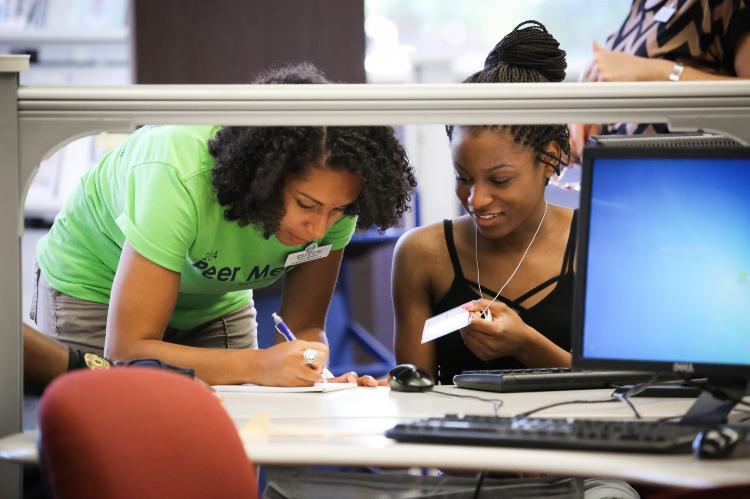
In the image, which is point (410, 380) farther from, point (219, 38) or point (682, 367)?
point (219, 38)

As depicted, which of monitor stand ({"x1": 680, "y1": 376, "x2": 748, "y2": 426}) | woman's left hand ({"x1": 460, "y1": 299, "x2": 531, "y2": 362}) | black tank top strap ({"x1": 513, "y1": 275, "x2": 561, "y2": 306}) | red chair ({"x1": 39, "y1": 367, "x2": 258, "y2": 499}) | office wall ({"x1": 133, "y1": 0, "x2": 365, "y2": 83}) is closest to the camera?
red chair ({"x1": 39, "y1": 367, "x2": 258, "y2": 499})

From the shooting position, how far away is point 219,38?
132 inches

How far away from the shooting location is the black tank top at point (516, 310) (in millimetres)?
2062

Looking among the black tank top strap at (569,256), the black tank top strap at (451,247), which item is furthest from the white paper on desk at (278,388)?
the black tank top strap at (569,256)

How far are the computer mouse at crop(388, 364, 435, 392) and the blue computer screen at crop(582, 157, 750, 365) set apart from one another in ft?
1.23

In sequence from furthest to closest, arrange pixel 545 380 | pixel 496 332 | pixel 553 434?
1. pixel 496 332
2. pixel 545 380
3. pixel 553 434

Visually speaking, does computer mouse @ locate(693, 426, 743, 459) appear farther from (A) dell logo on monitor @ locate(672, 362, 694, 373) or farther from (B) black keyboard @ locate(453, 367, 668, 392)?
(B) black keyboard @ locate(453, 367, 668, 392)

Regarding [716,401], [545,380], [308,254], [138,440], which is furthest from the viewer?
[308,254]

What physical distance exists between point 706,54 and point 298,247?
1.17 meters

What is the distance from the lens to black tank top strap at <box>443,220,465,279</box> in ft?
6.99

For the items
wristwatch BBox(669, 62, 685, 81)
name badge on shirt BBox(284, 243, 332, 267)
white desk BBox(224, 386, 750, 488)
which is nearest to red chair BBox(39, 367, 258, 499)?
white desk BBox(224, 386, 750, 488)

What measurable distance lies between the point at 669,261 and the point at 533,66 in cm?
78

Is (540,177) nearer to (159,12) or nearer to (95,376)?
(95,376)

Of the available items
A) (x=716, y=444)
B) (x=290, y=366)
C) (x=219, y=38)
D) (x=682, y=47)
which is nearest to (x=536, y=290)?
(x=290, y=366)
